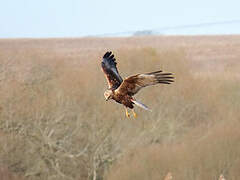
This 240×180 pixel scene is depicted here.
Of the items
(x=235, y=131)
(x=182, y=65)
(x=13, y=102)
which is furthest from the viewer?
(x=182, y=65)

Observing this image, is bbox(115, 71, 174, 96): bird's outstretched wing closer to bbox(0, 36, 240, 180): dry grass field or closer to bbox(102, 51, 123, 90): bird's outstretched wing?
bbox(102, 51, 123, 90): bird's outstretched wing

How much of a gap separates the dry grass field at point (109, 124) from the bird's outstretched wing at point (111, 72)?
49.8 ft

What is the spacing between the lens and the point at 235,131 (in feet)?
89.9

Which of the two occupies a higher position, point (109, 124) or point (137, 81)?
point (137, 81)

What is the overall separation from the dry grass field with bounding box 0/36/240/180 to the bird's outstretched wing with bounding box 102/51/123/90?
15.2 meters

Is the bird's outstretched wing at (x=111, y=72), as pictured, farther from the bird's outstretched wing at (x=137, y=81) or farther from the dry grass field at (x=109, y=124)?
the dry grass field at (x=109, y=124)

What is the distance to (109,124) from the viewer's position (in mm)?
30281

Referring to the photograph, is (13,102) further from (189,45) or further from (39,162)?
(189,45)

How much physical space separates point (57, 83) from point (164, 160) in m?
7.58

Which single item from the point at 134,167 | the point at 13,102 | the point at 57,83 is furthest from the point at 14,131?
the point at 134,167

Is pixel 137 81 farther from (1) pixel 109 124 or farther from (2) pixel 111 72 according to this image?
(1) pixel 109 124

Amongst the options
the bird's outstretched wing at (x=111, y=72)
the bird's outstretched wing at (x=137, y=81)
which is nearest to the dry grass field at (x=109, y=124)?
the bird's outstretched wing at (x=111, y=72)

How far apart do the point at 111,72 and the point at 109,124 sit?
21.0 m

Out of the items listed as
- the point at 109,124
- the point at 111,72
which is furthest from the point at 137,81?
the point at 109,124
